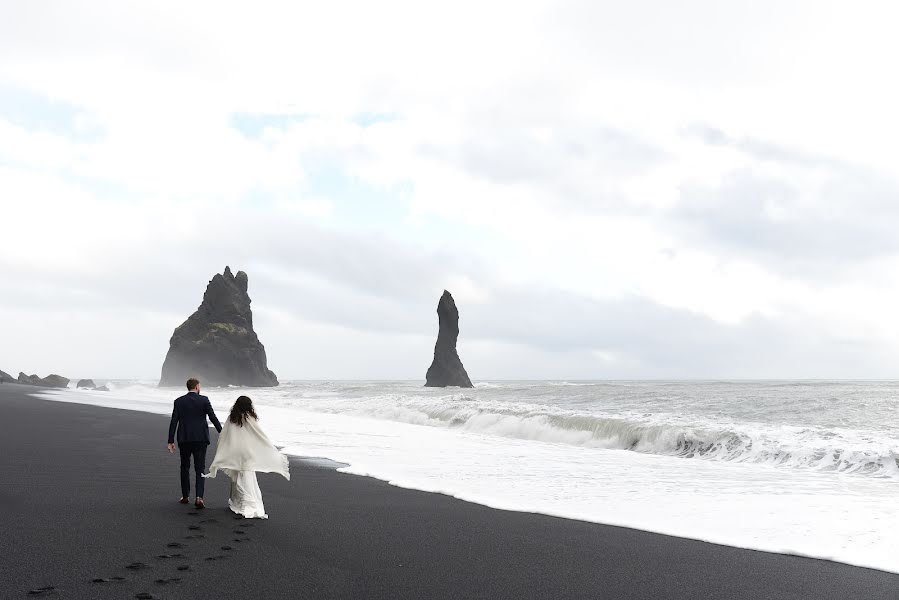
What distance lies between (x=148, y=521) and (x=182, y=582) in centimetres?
283

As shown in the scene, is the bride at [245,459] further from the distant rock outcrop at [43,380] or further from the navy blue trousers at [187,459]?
the distant rock outcrop at [43,380]

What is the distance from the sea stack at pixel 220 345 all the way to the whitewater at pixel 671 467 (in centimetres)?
9319

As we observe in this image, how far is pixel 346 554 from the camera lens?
7438 millimetres

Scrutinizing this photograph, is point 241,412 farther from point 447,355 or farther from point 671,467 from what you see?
point 447,355

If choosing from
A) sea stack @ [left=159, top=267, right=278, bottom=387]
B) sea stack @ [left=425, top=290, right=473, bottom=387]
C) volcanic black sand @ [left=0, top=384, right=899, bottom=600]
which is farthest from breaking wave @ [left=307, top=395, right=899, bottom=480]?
sea stack @ [left=159, top=267, right=278, bottom=387]

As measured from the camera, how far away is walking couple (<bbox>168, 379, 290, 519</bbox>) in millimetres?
9453

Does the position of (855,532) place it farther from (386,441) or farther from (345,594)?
(386,441)

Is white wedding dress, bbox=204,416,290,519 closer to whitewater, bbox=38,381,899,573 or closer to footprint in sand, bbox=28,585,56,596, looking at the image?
footprint in sand, bbox=28,585,56,596

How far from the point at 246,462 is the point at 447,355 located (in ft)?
351

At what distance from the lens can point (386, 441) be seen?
22484 mm

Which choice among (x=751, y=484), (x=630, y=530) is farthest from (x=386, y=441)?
→ (x=630, y=530)

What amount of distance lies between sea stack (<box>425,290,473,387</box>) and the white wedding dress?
105 m

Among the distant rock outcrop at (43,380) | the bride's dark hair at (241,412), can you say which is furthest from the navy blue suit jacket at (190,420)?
the distant rock outcrop at (43,380)

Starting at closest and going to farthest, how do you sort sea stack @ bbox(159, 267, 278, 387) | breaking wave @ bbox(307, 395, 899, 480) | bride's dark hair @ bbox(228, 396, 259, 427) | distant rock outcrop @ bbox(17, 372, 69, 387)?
bride's dark hair @ bbox(228, 396, 259, 427) → breaking wave @ bbox(307, 395, 899, 480) → distant rock outcrop @ bbox(17, 372, 69, 387) → sea stack @ bbox(159, 267, 278, 387)
